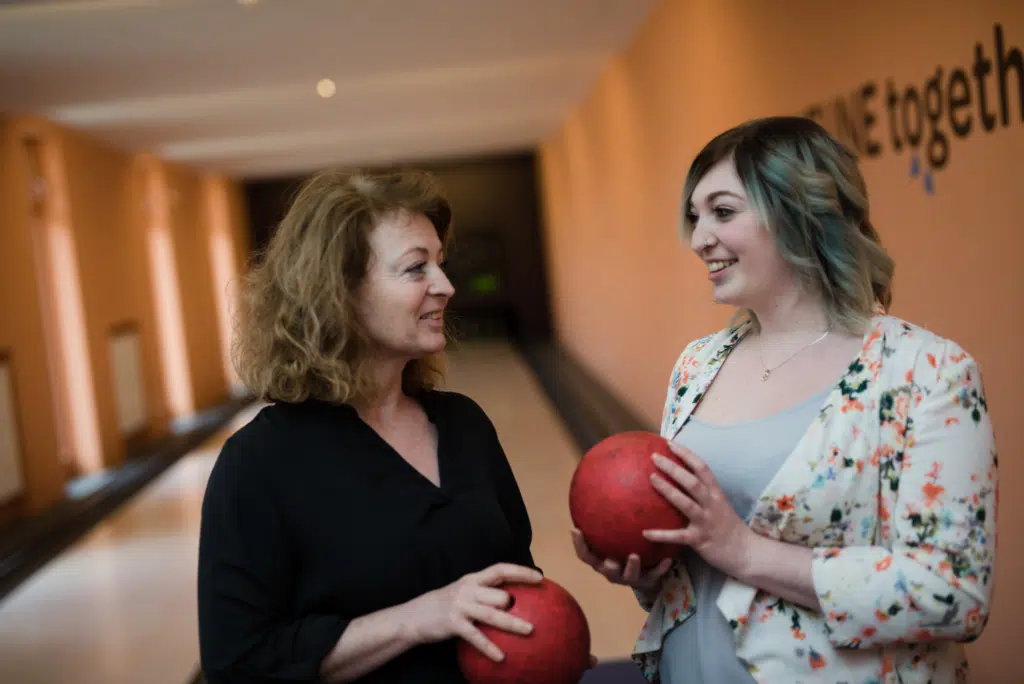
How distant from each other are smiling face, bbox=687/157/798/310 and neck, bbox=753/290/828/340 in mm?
15

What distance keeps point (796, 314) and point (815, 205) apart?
21 cm

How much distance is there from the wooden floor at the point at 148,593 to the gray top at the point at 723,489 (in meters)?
2.36

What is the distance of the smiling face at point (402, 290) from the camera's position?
5.50 ft

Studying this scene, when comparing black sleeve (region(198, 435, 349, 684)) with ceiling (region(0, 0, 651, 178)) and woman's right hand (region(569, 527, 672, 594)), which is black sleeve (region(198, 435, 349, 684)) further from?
ceiling (region(0, 0, 651, 178))

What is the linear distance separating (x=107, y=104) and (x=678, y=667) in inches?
320

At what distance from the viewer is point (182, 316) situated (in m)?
13.5

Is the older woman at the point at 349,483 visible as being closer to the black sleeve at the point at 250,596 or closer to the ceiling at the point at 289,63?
the black sleeve at the point at 250,596

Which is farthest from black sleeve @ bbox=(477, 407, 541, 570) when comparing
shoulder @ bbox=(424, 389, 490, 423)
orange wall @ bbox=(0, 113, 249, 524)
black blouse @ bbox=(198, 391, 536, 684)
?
orange wall @ bbox=(0, 113, 249, 524)

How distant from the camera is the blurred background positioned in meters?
3.02

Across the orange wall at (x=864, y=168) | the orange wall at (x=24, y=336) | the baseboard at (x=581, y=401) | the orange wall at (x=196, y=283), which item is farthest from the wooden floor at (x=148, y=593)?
the orange wall at (x=196, y=283)

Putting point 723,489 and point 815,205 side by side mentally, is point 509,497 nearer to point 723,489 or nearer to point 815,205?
point 723,489

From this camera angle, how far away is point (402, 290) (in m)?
1.67

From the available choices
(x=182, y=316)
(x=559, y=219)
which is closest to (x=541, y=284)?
(x=559, y=219)

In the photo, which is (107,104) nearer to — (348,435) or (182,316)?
(182,316)
